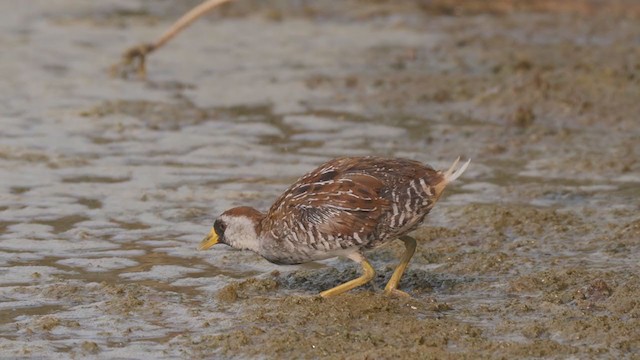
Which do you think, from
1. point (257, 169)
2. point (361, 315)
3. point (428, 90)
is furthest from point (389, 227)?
point (428, 90)

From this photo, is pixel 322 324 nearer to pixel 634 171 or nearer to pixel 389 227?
pixel 389 227

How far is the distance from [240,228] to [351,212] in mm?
781

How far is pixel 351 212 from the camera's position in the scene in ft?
24.2

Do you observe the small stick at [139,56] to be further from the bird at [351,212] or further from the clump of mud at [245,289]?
the bird at [351,212]

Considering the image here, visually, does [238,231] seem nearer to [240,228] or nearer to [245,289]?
[240,228]

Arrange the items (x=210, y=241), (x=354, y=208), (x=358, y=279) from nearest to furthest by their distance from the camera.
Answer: (x=354, y=208), (x=358, y=279), (x=210, y=241)

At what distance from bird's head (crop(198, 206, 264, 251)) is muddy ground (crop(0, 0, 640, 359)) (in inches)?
9.8

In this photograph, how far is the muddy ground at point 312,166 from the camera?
7.06 meters

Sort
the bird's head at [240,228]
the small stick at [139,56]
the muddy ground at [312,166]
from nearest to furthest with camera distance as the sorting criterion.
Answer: the muddy ground at [312,166], the bird's head at [240,228], the small stick at [139,56]

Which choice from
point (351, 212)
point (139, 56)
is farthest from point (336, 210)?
point (139, 56)

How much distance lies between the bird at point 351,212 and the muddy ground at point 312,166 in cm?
26

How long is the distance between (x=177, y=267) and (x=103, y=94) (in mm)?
5175

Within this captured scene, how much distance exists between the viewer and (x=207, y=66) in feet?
47.9

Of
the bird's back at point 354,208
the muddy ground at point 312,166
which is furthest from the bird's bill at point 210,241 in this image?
the bird's back at point 354,208
